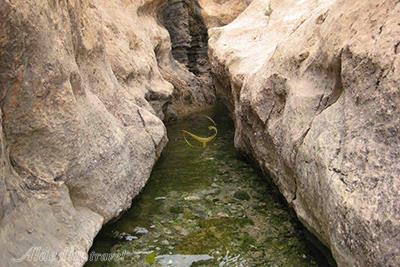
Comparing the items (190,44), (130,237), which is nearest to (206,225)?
(130,237)

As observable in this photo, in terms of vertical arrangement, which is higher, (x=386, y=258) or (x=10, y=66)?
(x=10, y=66)

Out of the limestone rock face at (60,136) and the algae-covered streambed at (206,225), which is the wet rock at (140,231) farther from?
the limestone rock face at (60,136)

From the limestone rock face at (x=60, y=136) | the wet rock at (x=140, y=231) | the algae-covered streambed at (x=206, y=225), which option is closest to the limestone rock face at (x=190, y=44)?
the algae-covered streambed at (x=206, y=225)

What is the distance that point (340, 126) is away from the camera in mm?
4996

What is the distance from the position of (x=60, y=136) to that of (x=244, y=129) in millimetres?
4639

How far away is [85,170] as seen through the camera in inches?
242

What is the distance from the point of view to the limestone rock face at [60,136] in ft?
15.9

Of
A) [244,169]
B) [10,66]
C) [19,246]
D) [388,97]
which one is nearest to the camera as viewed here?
[388,97]

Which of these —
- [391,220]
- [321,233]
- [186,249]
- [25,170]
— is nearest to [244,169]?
[186,249]

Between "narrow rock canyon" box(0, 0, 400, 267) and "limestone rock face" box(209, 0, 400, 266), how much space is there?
15mm

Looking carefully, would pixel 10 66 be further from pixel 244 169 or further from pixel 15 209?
pixel 244 169

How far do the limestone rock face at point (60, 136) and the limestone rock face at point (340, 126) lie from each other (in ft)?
7.50

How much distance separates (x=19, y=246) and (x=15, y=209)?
1.25ft

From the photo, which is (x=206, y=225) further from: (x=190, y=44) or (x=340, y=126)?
(x=190, y=44)
